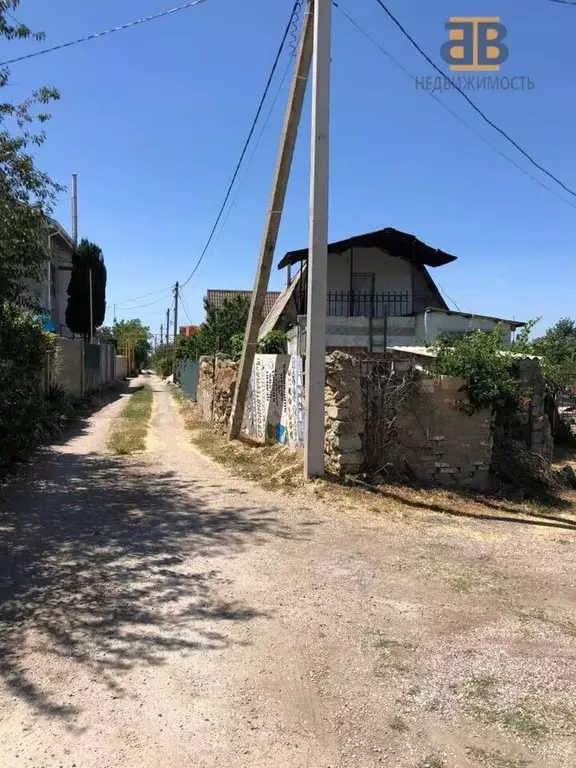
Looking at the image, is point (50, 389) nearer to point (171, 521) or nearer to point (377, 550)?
point (171, 521)

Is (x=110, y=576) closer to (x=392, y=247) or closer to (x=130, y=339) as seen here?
(x=392, y=247)

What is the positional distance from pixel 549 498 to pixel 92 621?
21.8 feet

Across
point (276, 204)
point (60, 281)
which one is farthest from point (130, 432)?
point (60, 281)

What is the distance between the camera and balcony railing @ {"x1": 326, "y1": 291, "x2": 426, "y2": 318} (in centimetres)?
2005

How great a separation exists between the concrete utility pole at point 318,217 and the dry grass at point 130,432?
4.40 meters

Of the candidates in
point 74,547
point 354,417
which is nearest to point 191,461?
point 354,417

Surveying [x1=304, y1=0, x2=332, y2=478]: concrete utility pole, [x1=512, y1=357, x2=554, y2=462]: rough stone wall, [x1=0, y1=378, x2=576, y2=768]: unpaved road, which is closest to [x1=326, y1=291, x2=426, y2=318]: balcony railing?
[x1=512, y1=357, x2=554, y2=462]: rough stone wall

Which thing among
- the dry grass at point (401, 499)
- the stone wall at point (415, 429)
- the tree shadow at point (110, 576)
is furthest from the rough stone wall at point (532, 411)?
the tree shadow at point (110, 576)

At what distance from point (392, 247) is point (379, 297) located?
183cm

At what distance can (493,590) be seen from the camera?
4703 mm

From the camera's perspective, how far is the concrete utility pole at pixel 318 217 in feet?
26.4

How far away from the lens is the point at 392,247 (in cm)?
2042

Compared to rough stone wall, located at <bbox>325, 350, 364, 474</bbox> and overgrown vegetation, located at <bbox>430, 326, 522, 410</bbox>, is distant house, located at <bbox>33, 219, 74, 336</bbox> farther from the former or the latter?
overgrown vegetation, located at <bbox>430, 326, 522, 410</bbox>

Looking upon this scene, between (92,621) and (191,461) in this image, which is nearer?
(92,621)
